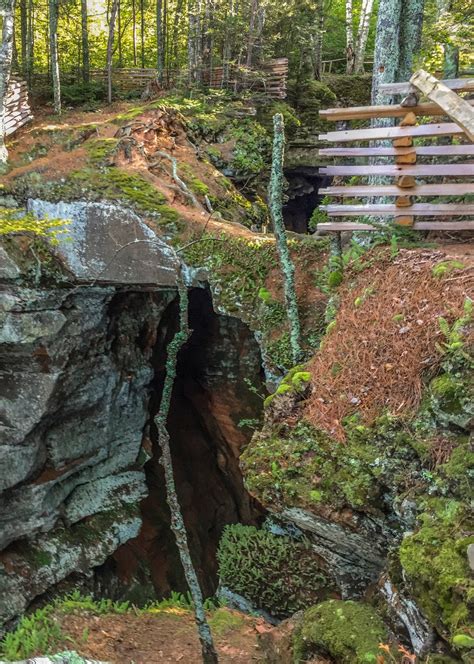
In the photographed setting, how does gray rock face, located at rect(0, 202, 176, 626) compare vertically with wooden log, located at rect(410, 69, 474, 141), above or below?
below

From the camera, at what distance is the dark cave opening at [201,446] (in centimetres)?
1340

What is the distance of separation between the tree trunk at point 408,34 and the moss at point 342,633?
845cm

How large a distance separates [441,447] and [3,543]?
10384 mm

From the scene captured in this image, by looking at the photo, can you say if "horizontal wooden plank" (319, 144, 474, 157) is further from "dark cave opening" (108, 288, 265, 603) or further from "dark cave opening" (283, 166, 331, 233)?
"dark cave opening" (283, 166, 331, 233)

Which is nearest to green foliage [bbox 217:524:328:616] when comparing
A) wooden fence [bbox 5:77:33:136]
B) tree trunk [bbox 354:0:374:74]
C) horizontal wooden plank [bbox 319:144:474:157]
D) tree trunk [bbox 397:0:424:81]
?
horizontal wooden plank [bbox 319:144:474:157]

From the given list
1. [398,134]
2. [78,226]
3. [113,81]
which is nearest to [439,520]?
[398,134]

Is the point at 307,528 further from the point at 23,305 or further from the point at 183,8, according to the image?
the point at 183,8

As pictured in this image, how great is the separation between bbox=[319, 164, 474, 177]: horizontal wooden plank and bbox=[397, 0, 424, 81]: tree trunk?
114 inches

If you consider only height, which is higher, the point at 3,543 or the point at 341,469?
the point at 341,469

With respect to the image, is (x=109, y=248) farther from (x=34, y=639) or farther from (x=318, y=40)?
(x=318, y=40)

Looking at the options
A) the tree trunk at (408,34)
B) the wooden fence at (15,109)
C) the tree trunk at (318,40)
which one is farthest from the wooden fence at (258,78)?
the tree trunk at (408,34)

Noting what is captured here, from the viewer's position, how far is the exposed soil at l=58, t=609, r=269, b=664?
26.9ft

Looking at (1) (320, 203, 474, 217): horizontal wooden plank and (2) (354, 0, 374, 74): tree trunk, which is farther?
(2) (354, 0, 374, 74): tree trunk

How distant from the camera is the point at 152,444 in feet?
48.6
